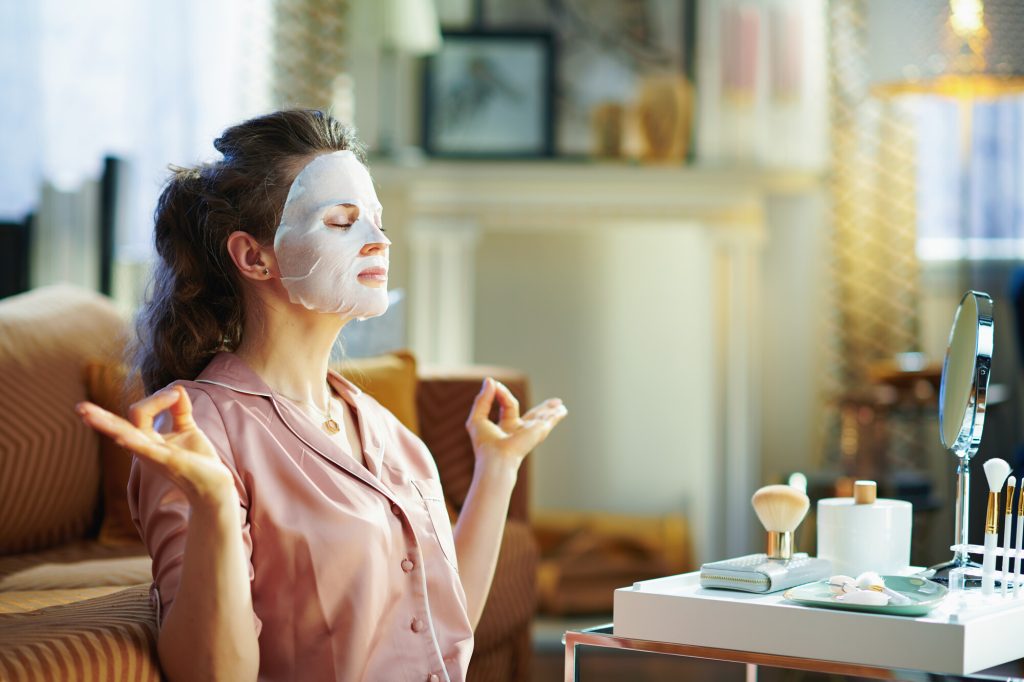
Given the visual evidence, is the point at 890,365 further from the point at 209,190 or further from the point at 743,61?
the point at 209,190

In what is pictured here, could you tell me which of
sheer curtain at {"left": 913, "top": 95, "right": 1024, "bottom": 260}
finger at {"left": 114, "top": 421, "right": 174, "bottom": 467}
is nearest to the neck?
finger at {"left": 114, "top": 421, "right": 174, "bottom": 467}

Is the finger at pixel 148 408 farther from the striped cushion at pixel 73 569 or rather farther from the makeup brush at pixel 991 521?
the striped cushion at pixel 73 569

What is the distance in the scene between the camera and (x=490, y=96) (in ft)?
13.2

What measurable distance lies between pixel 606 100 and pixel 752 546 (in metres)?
1.46

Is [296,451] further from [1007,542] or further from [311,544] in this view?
[1007,542]

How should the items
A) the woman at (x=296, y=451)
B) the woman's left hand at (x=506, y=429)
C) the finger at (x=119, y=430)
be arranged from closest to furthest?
1. the finger at (x=119, y=430)
2. the woman at (x=296, y=451)
3. the woman's left hand at (x=506, y=429)

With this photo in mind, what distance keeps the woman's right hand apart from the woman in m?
0.04

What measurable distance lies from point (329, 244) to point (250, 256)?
0.09 meters

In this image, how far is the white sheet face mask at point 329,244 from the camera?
132cm

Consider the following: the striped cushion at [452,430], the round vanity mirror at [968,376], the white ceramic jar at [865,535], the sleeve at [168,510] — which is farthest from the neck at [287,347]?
the striped cushion at [452,430]

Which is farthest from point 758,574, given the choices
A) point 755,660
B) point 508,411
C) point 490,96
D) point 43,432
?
point 490,96

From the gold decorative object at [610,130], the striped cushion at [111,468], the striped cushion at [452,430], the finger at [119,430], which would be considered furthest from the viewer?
the gold decorative object at [610,130]

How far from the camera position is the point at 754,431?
12.8 feet

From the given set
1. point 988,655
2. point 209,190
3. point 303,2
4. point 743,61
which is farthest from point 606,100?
point 988,655
